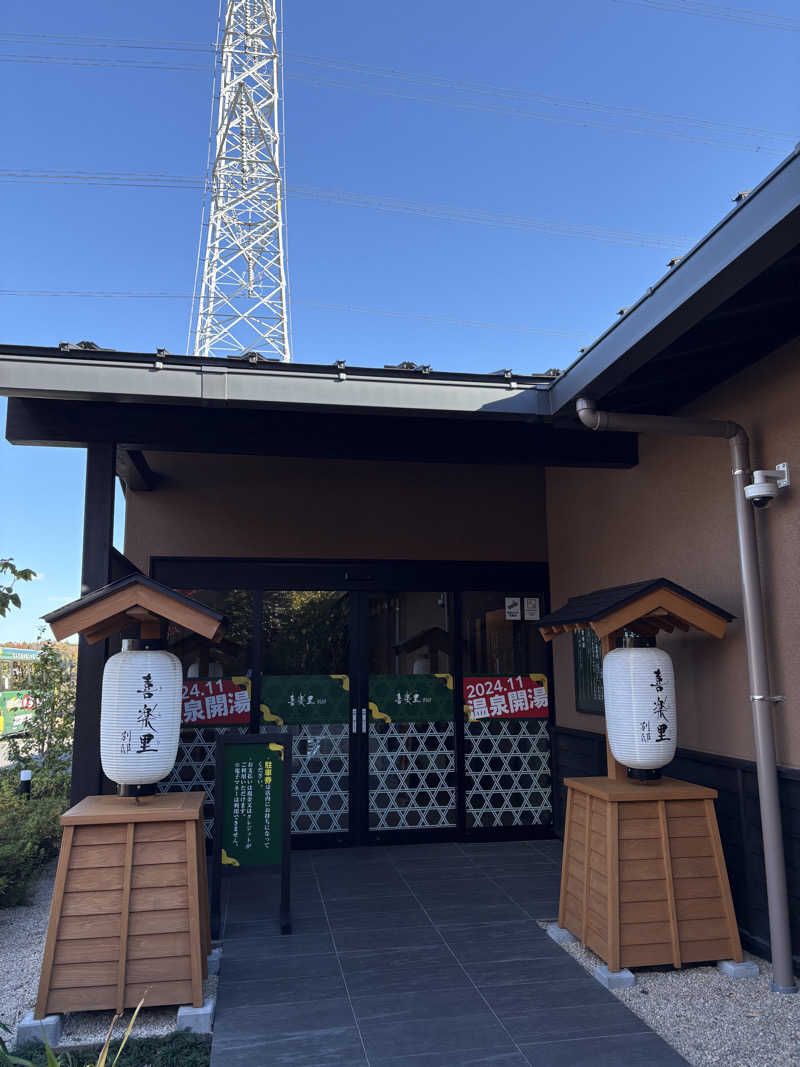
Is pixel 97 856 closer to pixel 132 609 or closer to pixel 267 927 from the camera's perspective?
pixel 132 609

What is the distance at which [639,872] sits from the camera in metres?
3.47

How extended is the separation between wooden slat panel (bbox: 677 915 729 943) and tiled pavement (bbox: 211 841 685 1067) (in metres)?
0.47

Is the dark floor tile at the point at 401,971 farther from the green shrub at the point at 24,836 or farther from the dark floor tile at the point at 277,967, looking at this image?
the green shrub at the point at 24,836

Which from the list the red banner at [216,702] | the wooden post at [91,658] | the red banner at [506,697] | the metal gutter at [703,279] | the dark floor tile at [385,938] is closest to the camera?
the metal gutter at [703,279]

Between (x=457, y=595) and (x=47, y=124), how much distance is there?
1260cm

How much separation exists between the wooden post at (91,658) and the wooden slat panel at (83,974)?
3.31 feet

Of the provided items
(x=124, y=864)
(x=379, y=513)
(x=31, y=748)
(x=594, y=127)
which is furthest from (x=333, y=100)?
(x=124, y=864)

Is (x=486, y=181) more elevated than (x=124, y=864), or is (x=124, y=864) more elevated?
(x=486, y=181)

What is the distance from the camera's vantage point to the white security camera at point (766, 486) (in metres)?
3.46

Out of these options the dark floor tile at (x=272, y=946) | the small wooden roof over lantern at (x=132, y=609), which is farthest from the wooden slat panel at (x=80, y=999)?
the small wooden roof over lantern at (x=132, y=609)

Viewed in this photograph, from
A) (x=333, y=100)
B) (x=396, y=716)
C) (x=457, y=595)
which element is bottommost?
(x=396, y=716)

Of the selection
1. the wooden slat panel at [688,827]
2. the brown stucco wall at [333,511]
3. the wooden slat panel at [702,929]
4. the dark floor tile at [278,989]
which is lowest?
the dark floor tile at [278,989]

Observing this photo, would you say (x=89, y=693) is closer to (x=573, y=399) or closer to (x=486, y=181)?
(x=573, y=399)

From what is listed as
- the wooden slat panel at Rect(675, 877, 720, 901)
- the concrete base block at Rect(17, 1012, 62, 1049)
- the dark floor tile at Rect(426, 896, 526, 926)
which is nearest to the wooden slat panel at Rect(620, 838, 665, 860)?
the wooden slat panel at Rect(675, 877, 720, 901)
